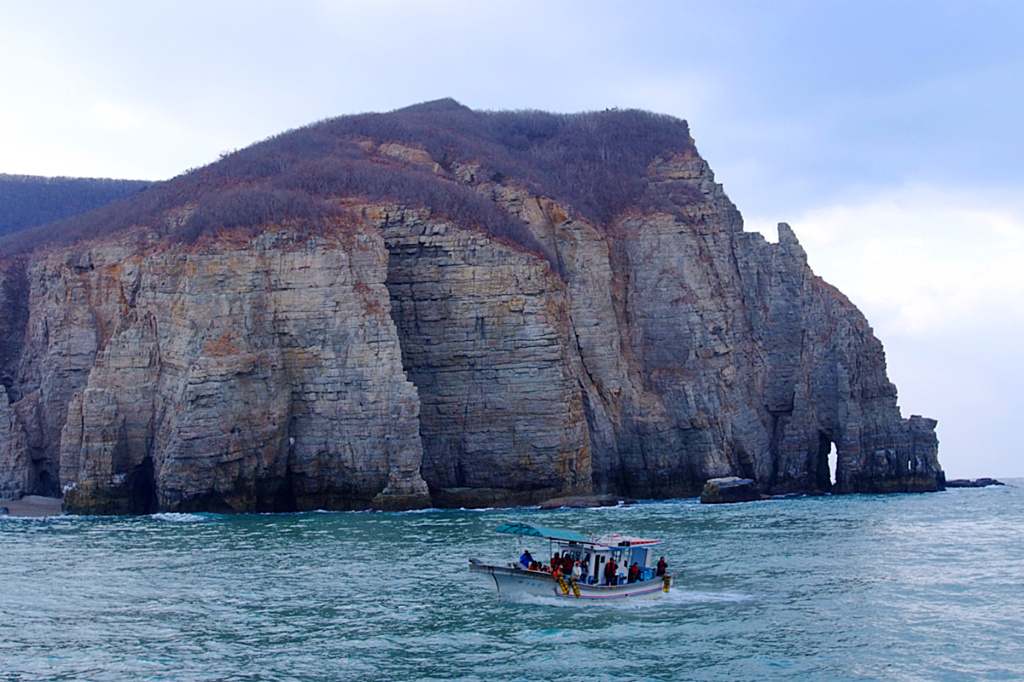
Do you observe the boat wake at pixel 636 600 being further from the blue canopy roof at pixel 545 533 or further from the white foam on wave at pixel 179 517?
the white foam on wave at pixel 179 517

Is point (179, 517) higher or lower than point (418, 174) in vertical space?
lower

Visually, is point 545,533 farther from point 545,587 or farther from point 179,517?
point 179,517

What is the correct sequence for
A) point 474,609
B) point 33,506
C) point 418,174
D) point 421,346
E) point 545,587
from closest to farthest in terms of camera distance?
point 474,609
point 545,587
point 33,506
point 421,346
point 418,174

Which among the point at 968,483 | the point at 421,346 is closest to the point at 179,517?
the point at 421,346

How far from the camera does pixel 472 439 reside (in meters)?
61.7

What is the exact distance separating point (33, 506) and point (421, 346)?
22.6 m

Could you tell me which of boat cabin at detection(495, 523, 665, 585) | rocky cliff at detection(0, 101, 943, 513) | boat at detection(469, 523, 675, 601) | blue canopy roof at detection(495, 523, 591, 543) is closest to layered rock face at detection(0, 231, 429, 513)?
rocky cliff at detection(0, 101, 943, 513)

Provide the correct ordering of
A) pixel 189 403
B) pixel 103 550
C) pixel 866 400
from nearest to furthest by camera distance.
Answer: pixel 103 550 → pixel 189 403 → pixel 866 400

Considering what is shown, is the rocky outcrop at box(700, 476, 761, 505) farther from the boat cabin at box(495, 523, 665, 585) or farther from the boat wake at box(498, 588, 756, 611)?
the boat wake at box(498, 588, 756, 611)

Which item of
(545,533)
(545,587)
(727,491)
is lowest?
(545,587)

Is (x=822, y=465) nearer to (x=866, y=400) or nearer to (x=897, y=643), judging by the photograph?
(x=866, y=400)

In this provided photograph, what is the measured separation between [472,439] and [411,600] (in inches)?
1223

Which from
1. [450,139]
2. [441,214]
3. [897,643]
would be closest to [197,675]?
[897,643]

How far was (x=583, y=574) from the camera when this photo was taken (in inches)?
1271
